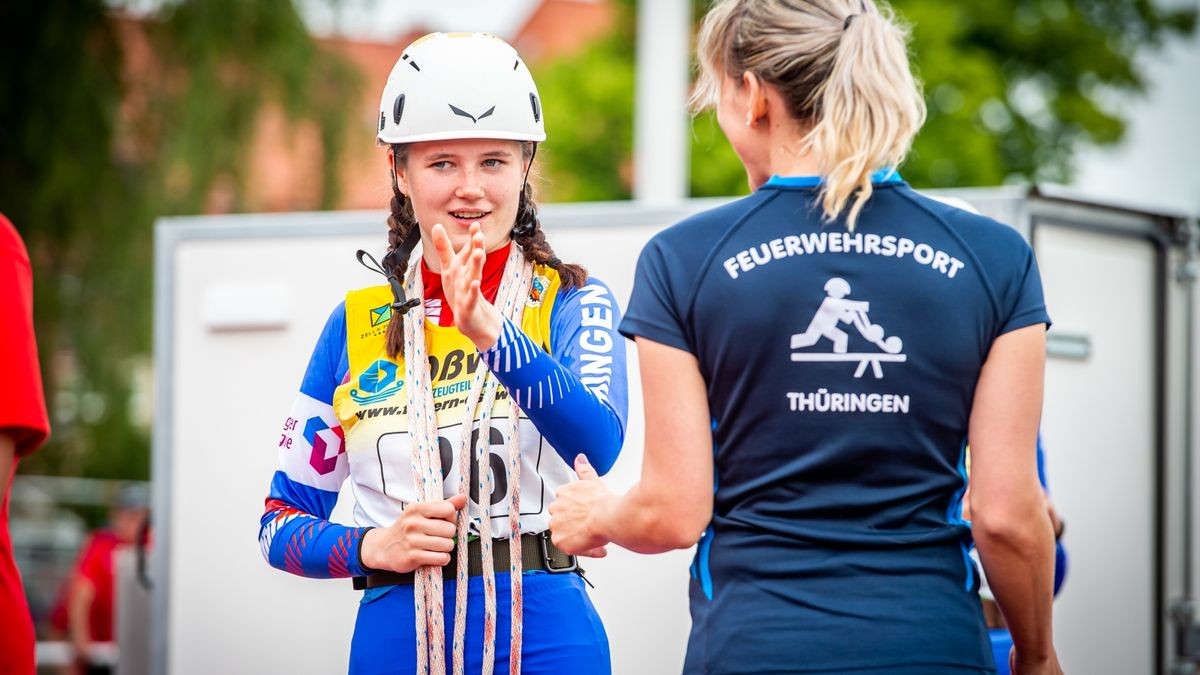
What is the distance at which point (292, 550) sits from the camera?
2.68 m

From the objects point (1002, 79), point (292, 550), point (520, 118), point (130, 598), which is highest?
point (1002, 79)

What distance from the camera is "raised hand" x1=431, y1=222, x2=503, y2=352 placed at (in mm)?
2320

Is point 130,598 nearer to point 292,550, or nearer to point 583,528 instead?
point 292,550

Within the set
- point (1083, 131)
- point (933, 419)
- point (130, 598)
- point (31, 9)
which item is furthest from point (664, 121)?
point (1083, 131)

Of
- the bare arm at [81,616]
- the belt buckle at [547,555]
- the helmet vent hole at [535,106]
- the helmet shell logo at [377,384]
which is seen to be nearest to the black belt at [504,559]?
the belt buckle at [547,555]

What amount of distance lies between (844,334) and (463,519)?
0.83 metres

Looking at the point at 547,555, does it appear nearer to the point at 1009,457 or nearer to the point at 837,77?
the point at 1009,457

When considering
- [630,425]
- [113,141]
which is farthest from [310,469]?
[113,141]

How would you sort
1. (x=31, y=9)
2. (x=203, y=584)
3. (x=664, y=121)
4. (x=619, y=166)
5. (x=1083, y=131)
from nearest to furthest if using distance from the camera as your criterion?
(x=203, y=584) → (x=664, y=121) → (x=31, y=9) → (x=1083, y=131) → (x=619, y=166)

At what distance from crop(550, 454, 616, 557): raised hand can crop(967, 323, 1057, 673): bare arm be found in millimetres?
599

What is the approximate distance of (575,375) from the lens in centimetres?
250

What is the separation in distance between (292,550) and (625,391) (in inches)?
27.9

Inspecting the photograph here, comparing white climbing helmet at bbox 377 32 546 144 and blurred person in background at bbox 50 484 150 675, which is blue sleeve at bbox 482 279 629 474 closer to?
white climbing helmet at bbox 377 32 546 144

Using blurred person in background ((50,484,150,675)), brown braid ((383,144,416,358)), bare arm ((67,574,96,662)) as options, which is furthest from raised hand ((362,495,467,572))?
bare arm ((67,574,96,662))
